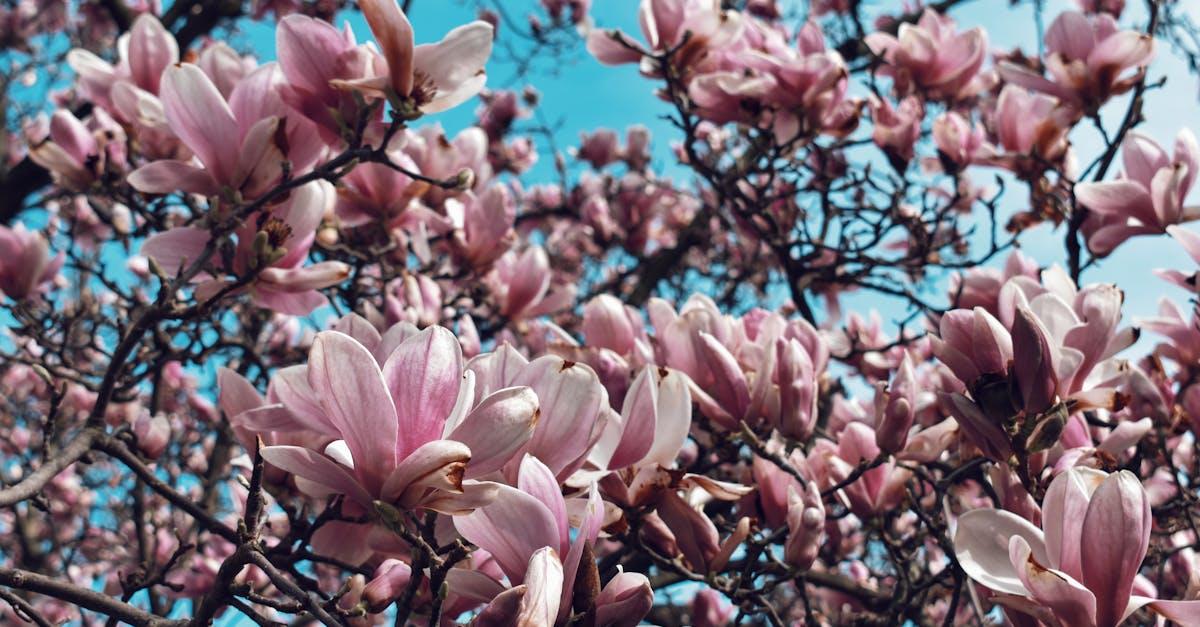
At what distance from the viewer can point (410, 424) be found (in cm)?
79

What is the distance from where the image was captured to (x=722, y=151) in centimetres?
348

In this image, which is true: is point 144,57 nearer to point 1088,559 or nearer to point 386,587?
point 386,587

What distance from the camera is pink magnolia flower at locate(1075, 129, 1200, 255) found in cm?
151

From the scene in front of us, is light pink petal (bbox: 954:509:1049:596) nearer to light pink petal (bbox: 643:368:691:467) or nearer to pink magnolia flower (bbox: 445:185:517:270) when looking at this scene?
light pink petal (bbox: 643:368:691:467)

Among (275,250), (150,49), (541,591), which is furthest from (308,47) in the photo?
(541,591)

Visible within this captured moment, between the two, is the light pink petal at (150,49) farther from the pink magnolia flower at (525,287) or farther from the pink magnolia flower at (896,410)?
the pink magnolia flower at (896,410)

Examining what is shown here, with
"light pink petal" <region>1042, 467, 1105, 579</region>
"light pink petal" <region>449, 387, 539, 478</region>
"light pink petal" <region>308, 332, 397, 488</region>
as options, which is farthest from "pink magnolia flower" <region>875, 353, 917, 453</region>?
"light pink petal" <region>308, 332, 397, 488</region>

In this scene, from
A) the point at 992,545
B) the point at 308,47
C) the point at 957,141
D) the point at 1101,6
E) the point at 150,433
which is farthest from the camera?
the point at 1101,6

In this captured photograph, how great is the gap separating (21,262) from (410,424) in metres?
1.59

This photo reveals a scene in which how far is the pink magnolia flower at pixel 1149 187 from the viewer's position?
1.51 meters

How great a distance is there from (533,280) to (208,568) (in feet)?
3.23

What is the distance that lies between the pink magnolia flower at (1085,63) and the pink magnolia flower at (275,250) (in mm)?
1595

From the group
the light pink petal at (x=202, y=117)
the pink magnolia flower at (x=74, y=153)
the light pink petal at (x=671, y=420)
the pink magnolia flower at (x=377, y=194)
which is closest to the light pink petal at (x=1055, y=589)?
the light pink petal at (x=671, y=420)

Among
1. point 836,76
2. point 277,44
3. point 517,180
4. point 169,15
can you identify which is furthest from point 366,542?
point 517,180
